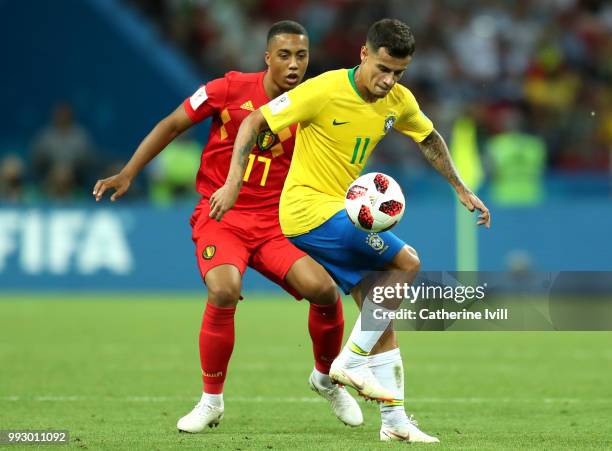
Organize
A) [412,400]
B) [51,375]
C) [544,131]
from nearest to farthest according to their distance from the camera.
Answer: [412,400], [51,375], [544,131]

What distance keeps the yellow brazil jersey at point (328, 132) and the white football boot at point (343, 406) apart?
1.11 m

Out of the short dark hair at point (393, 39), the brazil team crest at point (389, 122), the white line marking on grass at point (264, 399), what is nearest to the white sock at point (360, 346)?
the brazil team crest at point (389, 122)

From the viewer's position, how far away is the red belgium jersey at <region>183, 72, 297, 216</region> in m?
7.69

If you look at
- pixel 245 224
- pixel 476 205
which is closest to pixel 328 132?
pixel 476 205

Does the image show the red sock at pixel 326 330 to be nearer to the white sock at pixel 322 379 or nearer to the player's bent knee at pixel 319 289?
the white sock at pixel 322 379

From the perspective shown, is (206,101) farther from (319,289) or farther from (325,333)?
(325,333)

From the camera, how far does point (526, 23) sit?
21094mm

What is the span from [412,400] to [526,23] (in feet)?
44.5

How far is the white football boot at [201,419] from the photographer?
23.4 ft

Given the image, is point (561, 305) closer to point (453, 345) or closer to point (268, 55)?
point (268, 55)

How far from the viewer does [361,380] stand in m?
6.65

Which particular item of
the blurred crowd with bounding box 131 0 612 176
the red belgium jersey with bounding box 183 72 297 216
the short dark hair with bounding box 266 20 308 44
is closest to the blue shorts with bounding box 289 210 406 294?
the red belgium jersey with bounding box 183 72 297 216

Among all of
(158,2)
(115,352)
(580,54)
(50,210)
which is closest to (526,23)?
(580,54)

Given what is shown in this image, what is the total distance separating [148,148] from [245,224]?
2.38ft
